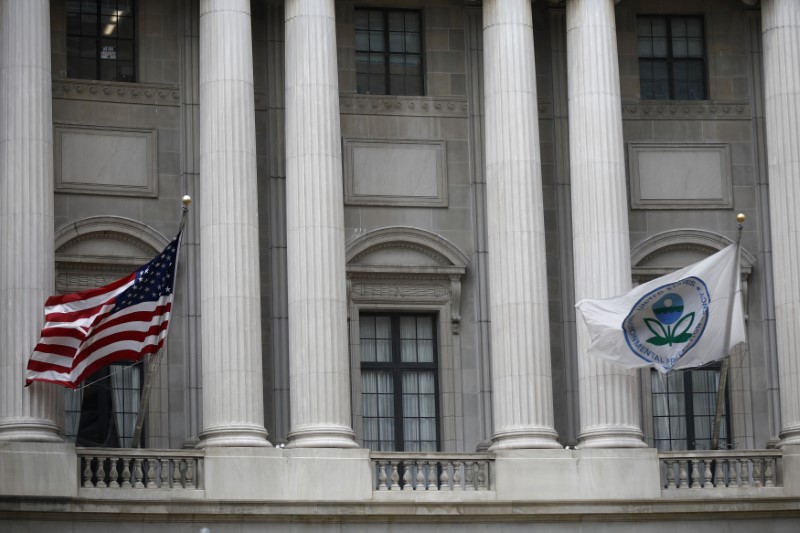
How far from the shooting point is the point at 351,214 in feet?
175

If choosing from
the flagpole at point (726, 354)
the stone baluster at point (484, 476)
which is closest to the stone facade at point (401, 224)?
the stone baluster at point (484, 476)

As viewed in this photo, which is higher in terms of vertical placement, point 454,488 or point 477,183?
point 477,183

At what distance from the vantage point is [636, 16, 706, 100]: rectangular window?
185ft

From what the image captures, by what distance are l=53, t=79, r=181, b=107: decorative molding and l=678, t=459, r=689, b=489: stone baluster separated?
45.6 ft

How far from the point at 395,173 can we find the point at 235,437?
8.46m

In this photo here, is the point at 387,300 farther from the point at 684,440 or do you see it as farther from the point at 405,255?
the point at 684,440

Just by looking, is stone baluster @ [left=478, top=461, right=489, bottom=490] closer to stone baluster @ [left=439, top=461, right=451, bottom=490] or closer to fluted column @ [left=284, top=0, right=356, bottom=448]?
stone baluster @ [left=439, top=461, right=451, bottom=490]

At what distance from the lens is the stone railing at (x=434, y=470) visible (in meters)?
49.7

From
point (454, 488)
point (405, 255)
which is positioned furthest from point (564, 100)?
point (454, 488)

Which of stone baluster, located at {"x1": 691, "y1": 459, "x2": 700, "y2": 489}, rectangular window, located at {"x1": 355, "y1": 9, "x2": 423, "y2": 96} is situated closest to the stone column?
rectangular window, located at {"x1": 355, "y1": 9, "x2": 423, "y2": 96}

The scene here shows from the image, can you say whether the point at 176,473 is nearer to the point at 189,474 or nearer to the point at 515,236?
the point at 189,474

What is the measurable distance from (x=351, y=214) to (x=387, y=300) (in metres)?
2.13

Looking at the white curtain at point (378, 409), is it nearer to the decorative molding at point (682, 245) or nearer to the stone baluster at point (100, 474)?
the decorative molding at point (682, 245)

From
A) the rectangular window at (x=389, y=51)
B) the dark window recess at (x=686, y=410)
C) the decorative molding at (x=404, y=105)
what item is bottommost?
the dark window recess at (x=686, y=410)
